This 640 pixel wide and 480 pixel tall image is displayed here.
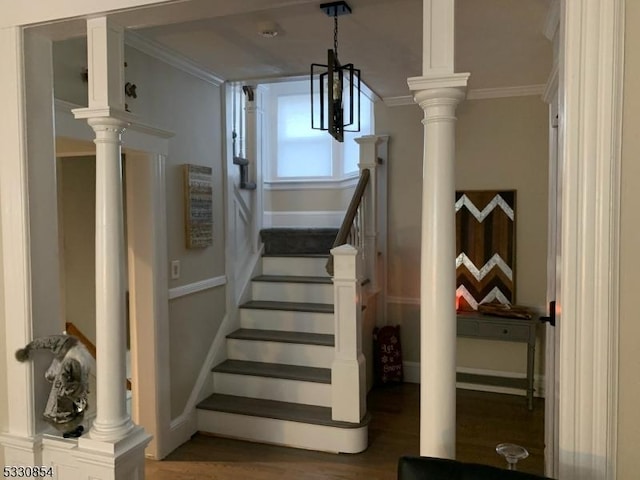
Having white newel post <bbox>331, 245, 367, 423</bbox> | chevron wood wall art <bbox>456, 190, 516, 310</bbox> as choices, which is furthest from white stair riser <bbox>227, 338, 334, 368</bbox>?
chevron wood wall art <bbox>456, 190, 516, 310</bbox>

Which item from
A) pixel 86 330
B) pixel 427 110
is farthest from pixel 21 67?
pixel 86 330

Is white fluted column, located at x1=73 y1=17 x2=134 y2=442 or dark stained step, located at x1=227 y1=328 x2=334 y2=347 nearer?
white fluted column, located at x1=73 y1=17 x2=134 y2=442

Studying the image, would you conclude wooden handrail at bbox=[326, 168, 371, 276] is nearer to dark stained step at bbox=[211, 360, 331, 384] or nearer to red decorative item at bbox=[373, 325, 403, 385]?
dark stained step at bbox=[211, 360, 331, 384]

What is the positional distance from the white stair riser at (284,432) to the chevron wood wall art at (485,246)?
1736mm

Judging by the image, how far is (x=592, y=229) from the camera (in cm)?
135

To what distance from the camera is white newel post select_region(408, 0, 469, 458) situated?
1505 mm

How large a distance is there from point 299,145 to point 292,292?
6.74ft

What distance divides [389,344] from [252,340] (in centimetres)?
127

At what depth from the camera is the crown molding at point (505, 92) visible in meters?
4.12

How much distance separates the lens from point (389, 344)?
4.44 meters

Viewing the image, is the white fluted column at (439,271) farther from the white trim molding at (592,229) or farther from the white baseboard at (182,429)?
the white baseboard at (182,429)

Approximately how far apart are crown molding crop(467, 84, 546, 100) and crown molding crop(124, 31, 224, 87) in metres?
2.13

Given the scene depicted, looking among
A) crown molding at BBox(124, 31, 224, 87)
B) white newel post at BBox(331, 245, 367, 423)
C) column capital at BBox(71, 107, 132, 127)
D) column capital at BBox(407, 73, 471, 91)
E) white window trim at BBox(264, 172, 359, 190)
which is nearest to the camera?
column capital at BBox(407, 73, 471, 91)

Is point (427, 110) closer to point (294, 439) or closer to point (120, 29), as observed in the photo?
point (120, 29)
